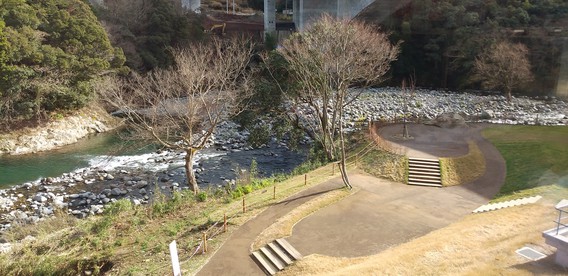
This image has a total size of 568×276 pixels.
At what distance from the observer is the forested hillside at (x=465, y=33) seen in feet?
115

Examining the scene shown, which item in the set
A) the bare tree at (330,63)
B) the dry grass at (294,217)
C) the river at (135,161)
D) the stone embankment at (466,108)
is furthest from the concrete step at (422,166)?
the stone embankment at (466,108)

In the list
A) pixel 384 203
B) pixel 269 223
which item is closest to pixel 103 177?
pixel 269 223

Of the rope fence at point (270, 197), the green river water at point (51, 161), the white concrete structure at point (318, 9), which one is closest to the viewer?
the rope fence at point (270, 197)

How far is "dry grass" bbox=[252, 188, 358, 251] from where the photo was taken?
1215 cm

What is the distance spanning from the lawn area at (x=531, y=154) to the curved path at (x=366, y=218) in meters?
0.57

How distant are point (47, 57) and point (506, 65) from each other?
103 ft

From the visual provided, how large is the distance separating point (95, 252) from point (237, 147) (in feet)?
43.7

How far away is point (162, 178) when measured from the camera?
66.4 feet

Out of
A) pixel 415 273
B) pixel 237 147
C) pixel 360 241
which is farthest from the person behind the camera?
pixel 237 147

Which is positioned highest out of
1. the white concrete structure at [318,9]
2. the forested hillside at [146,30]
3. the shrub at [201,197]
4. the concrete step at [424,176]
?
the white concrete structure at [318,9]

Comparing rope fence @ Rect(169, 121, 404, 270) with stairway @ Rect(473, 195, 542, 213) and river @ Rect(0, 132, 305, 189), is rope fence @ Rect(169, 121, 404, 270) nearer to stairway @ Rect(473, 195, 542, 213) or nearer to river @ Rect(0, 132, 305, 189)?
river @ Rect(0, 132, 305, 189)

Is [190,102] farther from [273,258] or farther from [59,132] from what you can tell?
[59,132]

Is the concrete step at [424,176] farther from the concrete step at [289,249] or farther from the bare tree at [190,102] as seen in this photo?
the bare tree at [190,102]

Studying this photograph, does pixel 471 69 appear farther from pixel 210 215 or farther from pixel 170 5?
pixel 210 215
